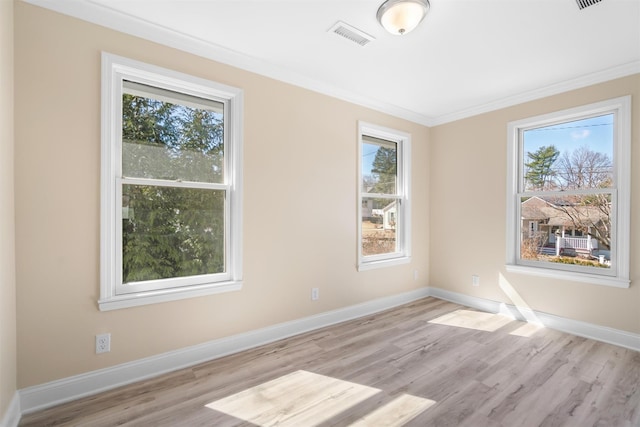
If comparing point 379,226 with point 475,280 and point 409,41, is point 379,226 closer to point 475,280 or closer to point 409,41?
point 475,280

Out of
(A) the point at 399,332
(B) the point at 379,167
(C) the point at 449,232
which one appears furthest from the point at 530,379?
(B) the point at 379,167

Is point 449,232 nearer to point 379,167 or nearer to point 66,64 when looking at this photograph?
point 379,167

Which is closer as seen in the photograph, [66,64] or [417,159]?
[66,64]

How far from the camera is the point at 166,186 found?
244 cm

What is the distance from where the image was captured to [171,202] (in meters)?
2.47

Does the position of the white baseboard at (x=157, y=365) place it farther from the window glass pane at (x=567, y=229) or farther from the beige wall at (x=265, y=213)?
the window glass pane at (x=567, y=229)

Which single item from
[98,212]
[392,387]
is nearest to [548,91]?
[392,387]

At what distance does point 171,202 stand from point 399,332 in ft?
8.65

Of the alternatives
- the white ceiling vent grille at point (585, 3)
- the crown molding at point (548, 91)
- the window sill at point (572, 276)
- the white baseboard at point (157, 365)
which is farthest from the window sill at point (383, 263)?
the white ceiling vent grille at point (585, 3)

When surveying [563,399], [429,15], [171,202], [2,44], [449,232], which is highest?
[429,15]

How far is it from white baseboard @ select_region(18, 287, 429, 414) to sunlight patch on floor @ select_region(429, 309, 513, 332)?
3.94ft

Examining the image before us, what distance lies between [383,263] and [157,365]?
8.93ft

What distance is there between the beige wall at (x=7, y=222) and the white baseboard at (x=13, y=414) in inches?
1.7

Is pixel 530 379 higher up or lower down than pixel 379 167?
lower down
